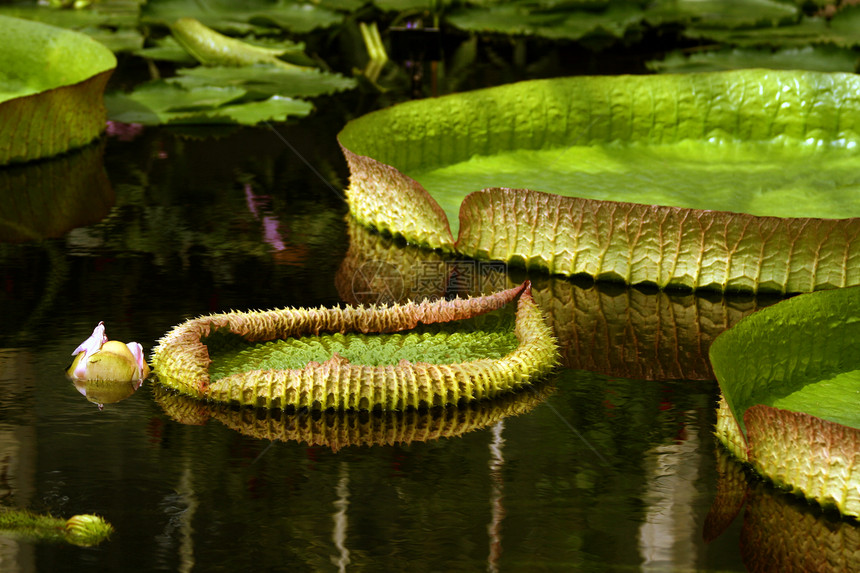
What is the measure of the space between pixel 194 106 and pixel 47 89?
2.46 feet

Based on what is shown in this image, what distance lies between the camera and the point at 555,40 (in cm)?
655

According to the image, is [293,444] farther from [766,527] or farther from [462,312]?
[766,527]

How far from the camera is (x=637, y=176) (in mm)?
3529

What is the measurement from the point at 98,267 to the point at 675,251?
4.43 feet

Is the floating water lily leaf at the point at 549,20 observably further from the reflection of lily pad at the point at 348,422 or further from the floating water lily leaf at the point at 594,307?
the reflection of lily pad at the point at 348,422

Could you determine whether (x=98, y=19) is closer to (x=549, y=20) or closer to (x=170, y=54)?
(x=170, y=54)

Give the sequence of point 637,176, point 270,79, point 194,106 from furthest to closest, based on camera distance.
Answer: point 270,79, point 194,106, point 637,176

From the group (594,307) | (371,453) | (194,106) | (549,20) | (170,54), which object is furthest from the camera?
(549,20)

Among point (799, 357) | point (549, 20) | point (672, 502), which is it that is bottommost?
point (672, 502)

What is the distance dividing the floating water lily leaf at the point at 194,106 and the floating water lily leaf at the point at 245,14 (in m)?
1.38

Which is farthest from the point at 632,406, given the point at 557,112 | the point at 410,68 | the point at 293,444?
the point at 410,68

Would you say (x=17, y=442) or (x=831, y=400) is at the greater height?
(x=831, y=400)

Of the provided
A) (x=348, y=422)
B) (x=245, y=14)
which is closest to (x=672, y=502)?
(x=348, y=422)

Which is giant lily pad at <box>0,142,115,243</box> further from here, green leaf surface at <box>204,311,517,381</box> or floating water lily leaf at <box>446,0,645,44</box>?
floating water lily leaf at <box>446,0,645,44</box>
